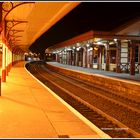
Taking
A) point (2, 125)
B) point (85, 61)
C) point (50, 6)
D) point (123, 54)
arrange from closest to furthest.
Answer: point (2, 125) < point (50, 6) < point (123, 54) < point (85, 61)

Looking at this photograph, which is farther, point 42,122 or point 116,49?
point 116,49

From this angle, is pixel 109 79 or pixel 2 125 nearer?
pixel 2 125

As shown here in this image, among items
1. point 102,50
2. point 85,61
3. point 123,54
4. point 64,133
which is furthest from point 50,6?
point 85,61

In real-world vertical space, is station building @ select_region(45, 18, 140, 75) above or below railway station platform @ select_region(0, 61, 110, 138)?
above

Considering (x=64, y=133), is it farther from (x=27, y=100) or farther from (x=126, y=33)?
(x=126, y=33)

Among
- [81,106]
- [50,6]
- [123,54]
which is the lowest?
[81,106]

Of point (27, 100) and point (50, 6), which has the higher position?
point (50, 6)

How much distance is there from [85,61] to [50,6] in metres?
29.4

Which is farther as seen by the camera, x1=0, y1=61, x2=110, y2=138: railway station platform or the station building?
the station building

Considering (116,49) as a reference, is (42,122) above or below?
below

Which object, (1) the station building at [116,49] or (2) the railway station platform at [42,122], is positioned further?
(1) the station building at [116,49]

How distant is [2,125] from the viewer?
7.50 m

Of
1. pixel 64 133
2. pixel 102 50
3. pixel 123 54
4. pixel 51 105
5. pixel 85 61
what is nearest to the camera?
pixel 64 133

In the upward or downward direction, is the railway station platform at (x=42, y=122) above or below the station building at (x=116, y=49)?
below
